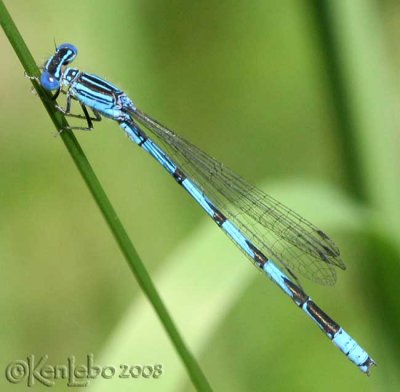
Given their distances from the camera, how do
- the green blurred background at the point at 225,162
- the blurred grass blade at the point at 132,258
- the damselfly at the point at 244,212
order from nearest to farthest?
the blurred grass blade at the point at 132,258 < the green blurred background at the point at 225,162 < the damselfly at the point at 244,212

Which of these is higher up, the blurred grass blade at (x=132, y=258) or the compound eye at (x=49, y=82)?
the compound eye at (x=49, y=82)

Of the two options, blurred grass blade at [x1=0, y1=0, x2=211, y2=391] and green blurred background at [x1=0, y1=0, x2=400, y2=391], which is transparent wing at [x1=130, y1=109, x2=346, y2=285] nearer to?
green blurred background at [x1=0, y1=0, x2=400, y2=391]

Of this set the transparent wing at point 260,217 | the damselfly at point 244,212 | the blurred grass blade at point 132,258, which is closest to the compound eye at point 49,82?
the damselfly at point 244,212

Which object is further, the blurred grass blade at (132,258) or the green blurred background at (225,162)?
the green blurred background at (225,162)

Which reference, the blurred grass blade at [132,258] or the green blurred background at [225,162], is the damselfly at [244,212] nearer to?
the green blurred background at [225,162]

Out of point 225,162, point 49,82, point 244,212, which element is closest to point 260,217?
point 244,212

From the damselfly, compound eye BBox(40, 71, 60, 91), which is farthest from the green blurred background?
compound eye BBox(40, 71, 60, 91)

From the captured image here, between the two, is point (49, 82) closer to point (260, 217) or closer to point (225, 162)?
point (260, 217)
